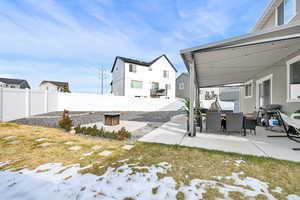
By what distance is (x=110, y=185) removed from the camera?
1.98 m

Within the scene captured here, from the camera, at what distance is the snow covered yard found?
181 centimetres

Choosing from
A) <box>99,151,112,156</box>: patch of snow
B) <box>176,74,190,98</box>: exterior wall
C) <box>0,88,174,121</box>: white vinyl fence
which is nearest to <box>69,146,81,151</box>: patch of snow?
<box>99,151,112,156</box>: patch of snow

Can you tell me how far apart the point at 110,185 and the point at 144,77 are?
64.5ft

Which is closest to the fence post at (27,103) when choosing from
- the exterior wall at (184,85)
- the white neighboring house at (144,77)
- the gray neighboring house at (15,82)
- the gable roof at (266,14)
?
the white neighboring house at (144,77)

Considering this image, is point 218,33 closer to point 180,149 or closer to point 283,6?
point 283,6

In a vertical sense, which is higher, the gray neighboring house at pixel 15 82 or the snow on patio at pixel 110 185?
the gray neighboring house at pixel 15 82

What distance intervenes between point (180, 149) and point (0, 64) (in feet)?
78.0

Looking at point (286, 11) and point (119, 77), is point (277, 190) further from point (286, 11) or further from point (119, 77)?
point (119, 77)

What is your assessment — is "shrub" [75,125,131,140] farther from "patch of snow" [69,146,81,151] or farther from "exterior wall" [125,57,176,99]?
"exterior wall" [125,57,176,99]

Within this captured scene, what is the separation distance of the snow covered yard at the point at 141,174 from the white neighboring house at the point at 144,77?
16.5 metres

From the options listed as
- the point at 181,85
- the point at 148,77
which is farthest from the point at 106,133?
the point at 181,85

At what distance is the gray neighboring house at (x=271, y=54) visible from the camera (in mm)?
3311

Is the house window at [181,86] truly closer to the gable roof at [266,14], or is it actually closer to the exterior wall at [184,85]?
the exterior wall at [184,85]

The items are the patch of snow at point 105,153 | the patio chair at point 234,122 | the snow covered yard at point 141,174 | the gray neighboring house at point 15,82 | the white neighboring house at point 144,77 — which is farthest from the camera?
the gray neighboring house at point 15,82
